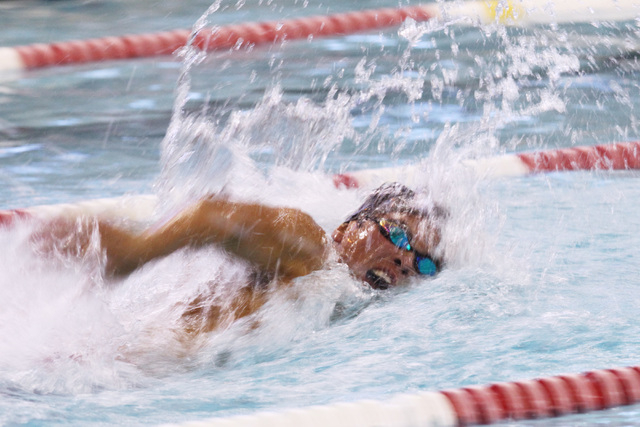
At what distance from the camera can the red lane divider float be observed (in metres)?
4.71

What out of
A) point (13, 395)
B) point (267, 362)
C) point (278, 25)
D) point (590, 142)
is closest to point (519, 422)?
point (267, 362)

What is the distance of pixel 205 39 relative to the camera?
17.7 feet

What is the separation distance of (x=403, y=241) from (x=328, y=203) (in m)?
0.71

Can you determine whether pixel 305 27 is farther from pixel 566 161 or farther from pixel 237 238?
pixel 237 238

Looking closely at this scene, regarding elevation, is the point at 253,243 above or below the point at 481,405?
above

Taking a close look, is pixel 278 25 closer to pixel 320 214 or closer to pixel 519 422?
pixel 320 214

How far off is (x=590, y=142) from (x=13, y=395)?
3430mm

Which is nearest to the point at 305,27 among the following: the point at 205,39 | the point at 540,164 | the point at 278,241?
the point at 205,39

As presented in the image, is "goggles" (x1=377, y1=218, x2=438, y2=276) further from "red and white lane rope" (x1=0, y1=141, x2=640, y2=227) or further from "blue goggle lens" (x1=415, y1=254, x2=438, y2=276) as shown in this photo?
"red and white lane rope" (x1=0, y1=141, x2=640, y2=227)

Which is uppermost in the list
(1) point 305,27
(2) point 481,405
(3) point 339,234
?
(1) point 305,27

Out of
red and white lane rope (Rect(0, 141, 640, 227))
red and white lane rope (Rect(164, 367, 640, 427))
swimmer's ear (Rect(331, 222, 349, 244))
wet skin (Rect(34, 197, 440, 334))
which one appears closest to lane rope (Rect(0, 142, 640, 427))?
red and white lane rope (Rect(164, 367, 640, 427))

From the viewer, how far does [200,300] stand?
2.22m

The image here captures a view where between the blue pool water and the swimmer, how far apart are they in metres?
0.05

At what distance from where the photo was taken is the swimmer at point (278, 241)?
7.16ft
